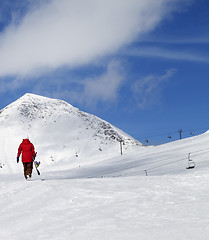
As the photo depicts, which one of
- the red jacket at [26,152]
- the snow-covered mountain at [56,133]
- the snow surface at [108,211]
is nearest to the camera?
the snow surface at [108,211]

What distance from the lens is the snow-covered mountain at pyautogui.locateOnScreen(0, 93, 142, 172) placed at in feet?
194

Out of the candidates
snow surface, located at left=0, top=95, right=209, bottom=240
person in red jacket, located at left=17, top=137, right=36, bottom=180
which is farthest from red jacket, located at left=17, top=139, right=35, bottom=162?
snow surface, located at left=0, top=95, right=209, bottom=240

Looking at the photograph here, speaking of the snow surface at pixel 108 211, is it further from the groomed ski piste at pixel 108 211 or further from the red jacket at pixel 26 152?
the red jacket at pixel 26 152

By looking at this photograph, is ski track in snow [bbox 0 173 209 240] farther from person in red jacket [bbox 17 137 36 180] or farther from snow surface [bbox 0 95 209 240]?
person in red jacket [bbox 17 137 36 180]

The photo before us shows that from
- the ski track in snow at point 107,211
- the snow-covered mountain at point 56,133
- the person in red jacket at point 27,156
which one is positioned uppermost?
the snow-covered mountain at point 56,133

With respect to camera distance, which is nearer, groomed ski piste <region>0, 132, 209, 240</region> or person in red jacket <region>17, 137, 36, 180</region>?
groomed ski piste <region>0, 132, 209, 240</region>

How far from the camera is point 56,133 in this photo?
2707 inches

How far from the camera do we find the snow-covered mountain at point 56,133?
59156 mm

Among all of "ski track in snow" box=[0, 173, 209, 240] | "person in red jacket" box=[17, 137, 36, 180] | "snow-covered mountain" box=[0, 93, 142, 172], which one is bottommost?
"ski track in snow" box=[0, 173, 209, 240]

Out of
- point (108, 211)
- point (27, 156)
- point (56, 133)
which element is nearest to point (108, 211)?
point (108, 211)

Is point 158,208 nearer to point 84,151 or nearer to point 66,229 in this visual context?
point 66,229

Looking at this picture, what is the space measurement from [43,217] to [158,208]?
7.55 ft

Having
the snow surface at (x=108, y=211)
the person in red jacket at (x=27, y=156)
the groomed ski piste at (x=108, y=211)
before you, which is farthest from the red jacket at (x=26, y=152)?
the groomed ski piste at (x=108, y=211)

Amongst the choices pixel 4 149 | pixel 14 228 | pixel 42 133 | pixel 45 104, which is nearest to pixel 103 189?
pixel 14 228
